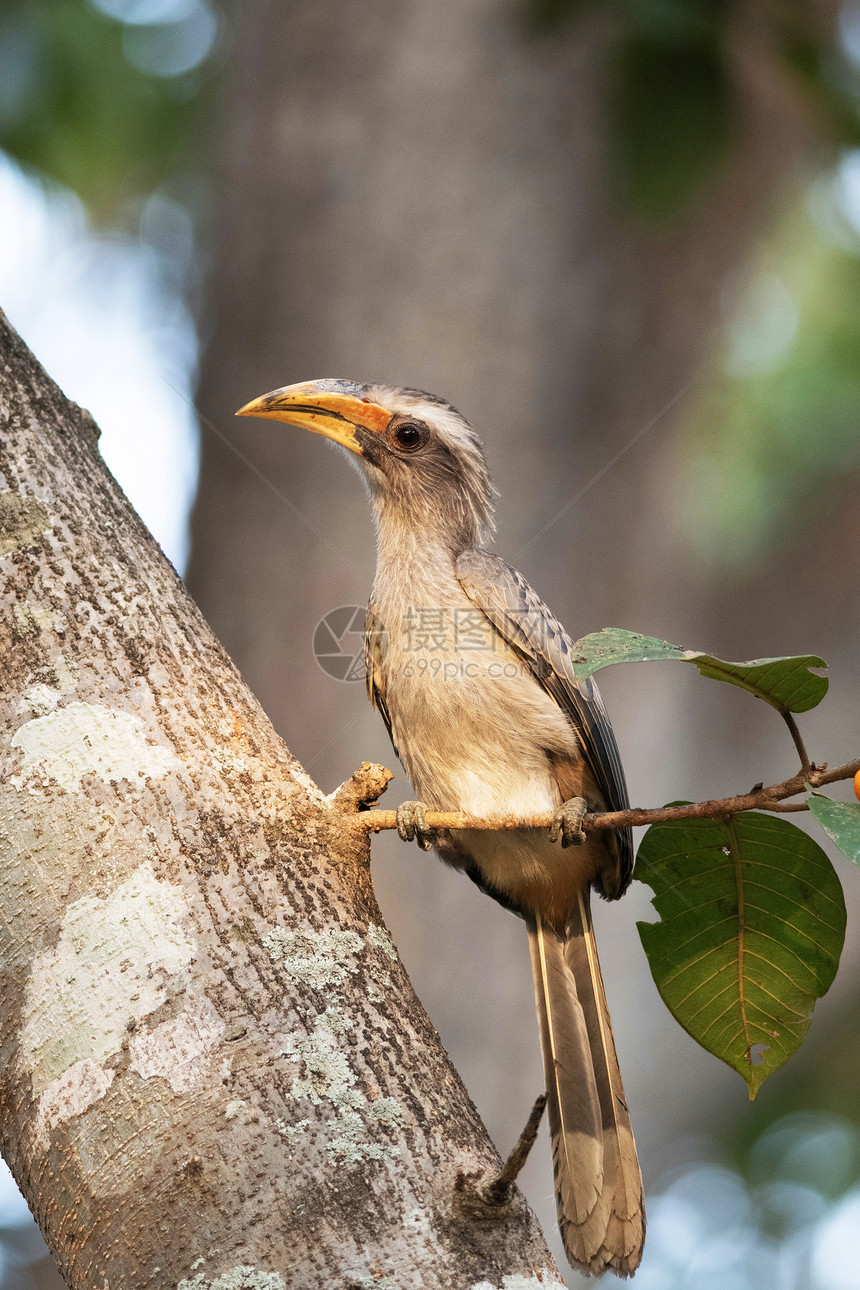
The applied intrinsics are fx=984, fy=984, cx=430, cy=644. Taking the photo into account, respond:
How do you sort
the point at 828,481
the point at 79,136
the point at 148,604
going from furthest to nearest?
the point at 79,136
the point at 828,481
the point at 148,604

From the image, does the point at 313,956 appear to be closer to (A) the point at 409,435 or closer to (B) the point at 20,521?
(B) the point at 20,521

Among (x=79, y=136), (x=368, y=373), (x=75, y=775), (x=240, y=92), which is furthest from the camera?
(x=79, y=136)

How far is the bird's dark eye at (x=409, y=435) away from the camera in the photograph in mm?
3756

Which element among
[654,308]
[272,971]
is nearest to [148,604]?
[272,971]

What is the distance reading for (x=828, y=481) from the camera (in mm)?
6477

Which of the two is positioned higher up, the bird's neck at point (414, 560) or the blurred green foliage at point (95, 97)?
the blurred green foliage at point (95, 97)

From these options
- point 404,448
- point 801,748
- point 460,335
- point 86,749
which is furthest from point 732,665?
point 460,335

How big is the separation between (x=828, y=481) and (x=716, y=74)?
2.62 meters

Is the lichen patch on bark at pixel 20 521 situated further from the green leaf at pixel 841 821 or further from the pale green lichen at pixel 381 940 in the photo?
the green leaf at pixel 841 821

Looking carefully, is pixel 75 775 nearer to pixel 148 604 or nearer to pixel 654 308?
pixel 148 604

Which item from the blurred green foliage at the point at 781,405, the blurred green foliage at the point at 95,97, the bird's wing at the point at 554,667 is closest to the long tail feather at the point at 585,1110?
the bird's wing at the point at 554,667

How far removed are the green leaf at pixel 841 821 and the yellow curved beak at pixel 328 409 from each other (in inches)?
95.9

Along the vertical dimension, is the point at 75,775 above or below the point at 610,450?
below

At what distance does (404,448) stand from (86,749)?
2.29 meters
